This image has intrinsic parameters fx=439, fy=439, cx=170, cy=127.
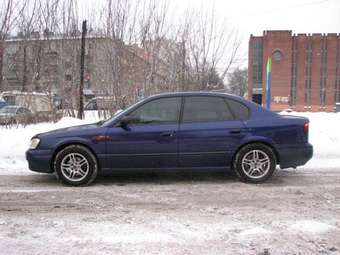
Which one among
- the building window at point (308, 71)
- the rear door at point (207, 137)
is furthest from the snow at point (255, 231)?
the building window at point (308, 71)

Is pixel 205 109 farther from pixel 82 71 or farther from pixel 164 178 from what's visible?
pixel 82 71

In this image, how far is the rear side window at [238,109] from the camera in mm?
7441

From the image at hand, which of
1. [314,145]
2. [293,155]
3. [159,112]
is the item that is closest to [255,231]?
[293,155]

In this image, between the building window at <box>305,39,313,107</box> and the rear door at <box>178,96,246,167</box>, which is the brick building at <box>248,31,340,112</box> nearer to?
the building window at <box>305,39,313,107</box>

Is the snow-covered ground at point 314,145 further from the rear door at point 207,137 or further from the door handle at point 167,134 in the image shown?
the door handle at point 167,134

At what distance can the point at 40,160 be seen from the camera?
7215 millimetres

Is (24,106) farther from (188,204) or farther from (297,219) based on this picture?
(297,219)

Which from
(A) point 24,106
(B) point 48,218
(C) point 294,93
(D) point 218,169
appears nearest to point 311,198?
(D) point 218,169

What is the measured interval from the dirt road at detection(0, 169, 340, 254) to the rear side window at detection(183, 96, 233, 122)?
1.11 meters

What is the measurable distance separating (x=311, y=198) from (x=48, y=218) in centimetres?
371

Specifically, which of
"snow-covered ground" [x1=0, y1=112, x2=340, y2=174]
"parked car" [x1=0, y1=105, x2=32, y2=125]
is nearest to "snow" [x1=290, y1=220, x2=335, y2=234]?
"snow-covered ground" [x1=0, y1=112, x2=340, y2=174]

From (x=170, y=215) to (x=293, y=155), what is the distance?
2.86m

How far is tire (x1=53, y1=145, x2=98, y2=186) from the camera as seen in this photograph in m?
7.18

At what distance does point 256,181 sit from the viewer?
741 centimetres
